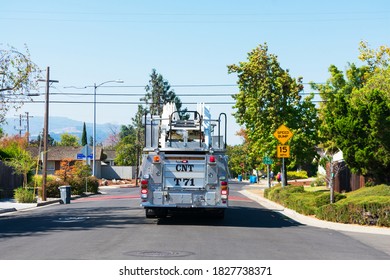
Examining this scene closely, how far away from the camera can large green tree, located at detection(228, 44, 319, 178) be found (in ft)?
146

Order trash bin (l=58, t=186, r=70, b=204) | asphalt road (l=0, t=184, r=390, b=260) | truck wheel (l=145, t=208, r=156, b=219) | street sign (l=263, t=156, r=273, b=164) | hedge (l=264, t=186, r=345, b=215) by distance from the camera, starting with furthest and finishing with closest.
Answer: street sign (l=263, t=156, r=273, b=164)
trash bin (l=58, t=186, r=70, b=204)
hedge (l=264, t=186, r=345, b=215)
truck wheel (l=145, t=208, r=156, b=219)
asphalt road (l=0, t=184, r=390, b=260)

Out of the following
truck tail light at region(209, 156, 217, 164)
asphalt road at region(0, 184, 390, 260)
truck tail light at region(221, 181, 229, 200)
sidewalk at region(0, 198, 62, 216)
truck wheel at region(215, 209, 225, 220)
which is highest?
truck tail light at region(209, 156, 217, 164)

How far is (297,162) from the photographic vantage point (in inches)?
1777

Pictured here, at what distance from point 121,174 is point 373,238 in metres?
84.8

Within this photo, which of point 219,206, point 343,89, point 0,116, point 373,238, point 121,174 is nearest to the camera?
point 373,238

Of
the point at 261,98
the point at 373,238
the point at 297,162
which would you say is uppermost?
the point at 261,98

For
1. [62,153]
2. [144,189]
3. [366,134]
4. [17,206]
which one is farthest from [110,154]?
[144,189]

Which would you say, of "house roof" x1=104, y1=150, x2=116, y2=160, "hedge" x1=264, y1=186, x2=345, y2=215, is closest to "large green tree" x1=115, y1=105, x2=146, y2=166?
"house roof" x1=104, y1=150, x2=116, y2=160

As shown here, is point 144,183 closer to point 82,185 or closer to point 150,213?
point 150,213

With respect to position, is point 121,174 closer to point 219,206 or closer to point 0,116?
point 0,116

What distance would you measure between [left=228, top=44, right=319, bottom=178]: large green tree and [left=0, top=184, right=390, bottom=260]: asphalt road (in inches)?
812

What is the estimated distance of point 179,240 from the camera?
53.0 feet

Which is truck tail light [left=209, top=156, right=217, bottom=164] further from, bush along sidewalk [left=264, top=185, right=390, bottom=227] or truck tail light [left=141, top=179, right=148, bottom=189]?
bush along sidewalk [left=264, top=185, right=390, bottom=227]
